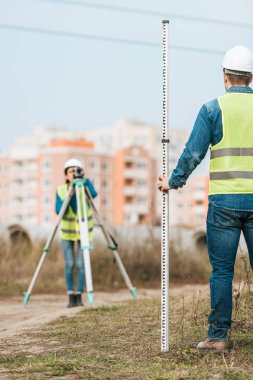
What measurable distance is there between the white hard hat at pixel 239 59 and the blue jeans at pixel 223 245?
978 millimetres

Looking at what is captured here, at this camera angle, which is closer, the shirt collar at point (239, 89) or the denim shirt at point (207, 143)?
the denim shirt at point (207, 143)

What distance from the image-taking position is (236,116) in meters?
6.45

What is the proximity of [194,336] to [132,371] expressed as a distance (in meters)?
1.59

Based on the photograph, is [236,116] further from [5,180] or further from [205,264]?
[5,180]

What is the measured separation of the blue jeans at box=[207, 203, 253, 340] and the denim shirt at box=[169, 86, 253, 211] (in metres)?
0.06

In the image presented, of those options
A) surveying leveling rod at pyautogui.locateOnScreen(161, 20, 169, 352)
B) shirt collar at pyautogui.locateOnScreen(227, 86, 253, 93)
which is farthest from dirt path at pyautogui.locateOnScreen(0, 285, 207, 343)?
shirt collar at pyautogui.locateOnScreen(227, 86, 253, 93)

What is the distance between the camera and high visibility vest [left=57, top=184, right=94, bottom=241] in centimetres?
1298

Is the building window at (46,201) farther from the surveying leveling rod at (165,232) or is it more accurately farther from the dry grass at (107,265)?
the surveying leveling rod at (165,232)

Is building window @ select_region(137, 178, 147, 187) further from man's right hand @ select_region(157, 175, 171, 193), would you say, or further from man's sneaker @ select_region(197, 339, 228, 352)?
man's sneaker @ select_region(197, 339, 228, 352)

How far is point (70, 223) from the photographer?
13.1 meters

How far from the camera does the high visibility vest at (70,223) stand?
12977 millimetres

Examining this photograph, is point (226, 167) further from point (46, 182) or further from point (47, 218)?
point (46, 182)

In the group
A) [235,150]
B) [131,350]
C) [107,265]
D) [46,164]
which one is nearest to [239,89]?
[235,150]

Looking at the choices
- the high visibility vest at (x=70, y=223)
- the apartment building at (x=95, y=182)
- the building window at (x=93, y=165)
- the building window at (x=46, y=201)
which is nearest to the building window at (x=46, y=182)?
the apartment building at (x=95, y=182)
